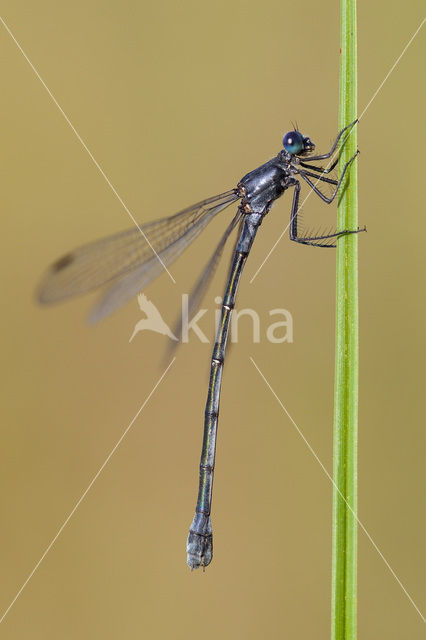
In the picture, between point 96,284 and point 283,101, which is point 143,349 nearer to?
point 96,284

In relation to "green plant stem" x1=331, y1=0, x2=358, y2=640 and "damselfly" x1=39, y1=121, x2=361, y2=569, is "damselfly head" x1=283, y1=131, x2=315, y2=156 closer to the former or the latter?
"damselfly" x1=39, y1=121, x2=361, y2=569

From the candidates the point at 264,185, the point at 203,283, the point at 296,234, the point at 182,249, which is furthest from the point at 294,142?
the point at 203,283

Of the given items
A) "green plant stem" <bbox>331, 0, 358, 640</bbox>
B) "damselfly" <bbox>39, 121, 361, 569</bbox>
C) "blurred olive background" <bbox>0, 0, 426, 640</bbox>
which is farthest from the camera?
"blurred olive background" <bbox>0, 0, 426, 640</bbox>

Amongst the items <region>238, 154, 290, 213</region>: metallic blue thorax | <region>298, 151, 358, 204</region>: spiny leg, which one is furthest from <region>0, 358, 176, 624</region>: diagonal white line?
<region>298, 151, 358, 204</region>: spiny leg

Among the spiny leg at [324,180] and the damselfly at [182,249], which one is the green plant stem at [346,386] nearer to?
the spiny leg at [324,180]

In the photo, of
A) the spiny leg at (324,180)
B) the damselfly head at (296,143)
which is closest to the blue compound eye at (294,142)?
the damselfly head at (296,143)

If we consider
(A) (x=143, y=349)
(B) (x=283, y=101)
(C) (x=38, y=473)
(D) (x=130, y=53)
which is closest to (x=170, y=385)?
(A) (x=143, y=349)

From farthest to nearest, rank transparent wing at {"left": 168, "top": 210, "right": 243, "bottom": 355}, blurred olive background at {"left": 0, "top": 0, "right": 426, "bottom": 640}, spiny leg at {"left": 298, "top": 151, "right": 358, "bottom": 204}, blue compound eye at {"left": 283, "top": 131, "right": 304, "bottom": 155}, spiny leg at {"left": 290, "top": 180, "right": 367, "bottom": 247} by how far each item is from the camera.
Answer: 1. blurred olive background at {"left": 0, "top": 0, "right": 426, "bottom": 640}
2. transparent wing at {"left": 168, "top": 210, "right": 243, "bottom": 355}
3. blue compound eye at {"left": 283, "top": 131, "right": 304, "bottom": 155}
4. spiny leg at {"left": 290, "top": 180, "right": 367, "bottom": 247}
5. spiny leg at {"left": 298, "top": 151, "right": 358, "bottom": 204}
